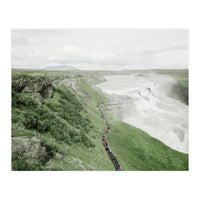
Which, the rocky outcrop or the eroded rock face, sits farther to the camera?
the rocky outcrop

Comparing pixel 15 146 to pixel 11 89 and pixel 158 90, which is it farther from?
pixel 158 90

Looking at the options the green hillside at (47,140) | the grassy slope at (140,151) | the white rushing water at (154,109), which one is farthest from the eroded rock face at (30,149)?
the white rushing water at (154,109)

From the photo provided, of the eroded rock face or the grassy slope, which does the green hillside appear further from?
the grassy slope

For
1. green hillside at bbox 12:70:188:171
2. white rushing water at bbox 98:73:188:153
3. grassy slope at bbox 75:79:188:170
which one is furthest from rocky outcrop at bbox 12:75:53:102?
white rushing water at bbox 98:73:188:153

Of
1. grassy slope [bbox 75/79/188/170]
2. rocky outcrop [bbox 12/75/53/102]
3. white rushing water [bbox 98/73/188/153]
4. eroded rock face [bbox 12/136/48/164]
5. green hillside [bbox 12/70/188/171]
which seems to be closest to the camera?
eroded rock face [bbox 12/136/48/164]

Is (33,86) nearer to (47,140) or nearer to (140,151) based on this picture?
(47,140)
